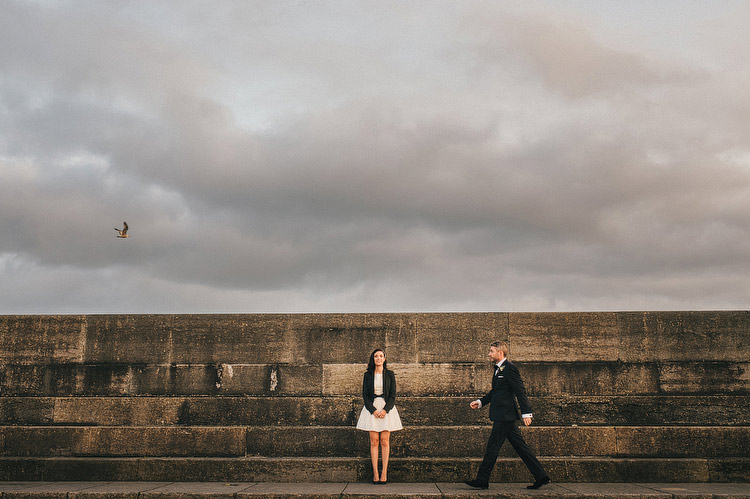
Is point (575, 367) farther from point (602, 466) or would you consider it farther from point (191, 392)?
point (191, 392)

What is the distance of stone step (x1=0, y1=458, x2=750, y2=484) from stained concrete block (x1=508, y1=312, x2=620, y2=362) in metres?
1.94

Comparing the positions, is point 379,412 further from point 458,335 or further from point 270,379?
point 270,379

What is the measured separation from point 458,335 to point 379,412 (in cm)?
273

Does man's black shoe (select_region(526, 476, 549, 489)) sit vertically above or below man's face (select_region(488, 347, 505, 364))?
below

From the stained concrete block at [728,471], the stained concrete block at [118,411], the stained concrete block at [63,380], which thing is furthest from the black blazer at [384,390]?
the stained concrete block at [728,471]

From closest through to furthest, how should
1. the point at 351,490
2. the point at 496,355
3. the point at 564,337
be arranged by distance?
the point at 351,490, the point at 496,355, the point at 564,337

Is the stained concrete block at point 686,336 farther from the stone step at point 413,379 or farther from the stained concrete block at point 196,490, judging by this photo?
the stained concrete block at point 196,490

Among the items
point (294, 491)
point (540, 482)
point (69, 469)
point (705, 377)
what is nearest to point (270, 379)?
point (294, 491)

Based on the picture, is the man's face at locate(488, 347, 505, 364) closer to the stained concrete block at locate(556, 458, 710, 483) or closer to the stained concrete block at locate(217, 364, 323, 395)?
the stained concrete block at locate(556, 458, 710, 483)

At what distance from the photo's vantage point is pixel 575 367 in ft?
34.2

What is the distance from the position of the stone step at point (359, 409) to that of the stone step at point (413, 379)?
7.9 inches

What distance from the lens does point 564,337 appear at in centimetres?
1057

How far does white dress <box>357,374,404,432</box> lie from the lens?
8.41 m

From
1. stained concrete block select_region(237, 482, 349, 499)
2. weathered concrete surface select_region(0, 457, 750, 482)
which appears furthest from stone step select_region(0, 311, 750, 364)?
stained concrete block select_region(237, 482, 349, 499)
